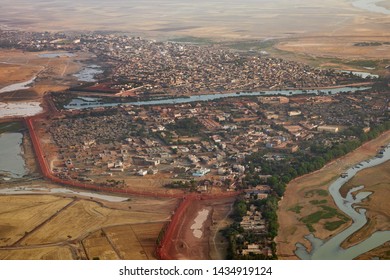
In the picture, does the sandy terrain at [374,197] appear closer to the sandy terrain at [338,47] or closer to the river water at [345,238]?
the river water at [345,238]

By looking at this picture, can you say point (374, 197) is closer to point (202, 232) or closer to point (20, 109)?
point (202, 232)

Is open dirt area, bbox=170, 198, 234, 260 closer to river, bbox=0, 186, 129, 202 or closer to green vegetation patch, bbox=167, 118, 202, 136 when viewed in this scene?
river, bbox=0, 186, 129, 202

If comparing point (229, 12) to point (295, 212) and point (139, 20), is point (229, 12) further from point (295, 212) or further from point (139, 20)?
point (295, 212)

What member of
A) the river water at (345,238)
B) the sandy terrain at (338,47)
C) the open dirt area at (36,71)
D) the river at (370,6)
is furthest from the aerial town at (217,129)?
the river at (370,6)

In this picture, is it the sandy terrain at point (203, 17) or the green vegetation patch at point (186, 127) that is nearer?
the green vegetation patch at point (186, 127)

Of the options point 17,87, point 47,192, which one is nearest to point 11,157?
point 47,192

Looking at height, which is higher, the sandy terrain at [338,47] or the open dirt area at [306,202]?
the sandy terrain at [338,47]

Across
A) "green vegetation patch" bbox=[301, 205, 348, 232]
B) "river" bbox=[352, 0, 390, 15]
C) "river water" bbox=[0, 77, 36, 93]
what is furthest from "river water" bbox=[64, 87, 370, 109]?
"river" bbox=[352, 0, 390, 15]
